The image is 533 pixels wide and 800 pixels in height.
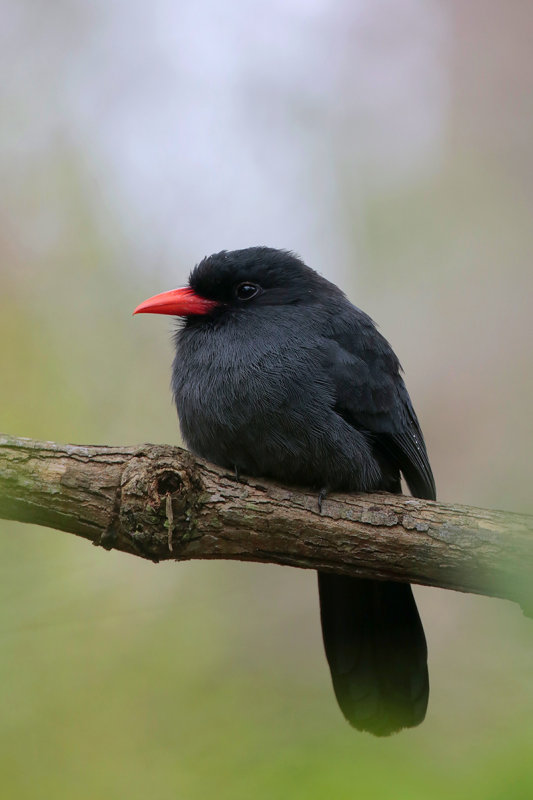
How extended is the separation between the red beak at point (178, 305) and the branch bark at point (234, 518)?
40.9 inches

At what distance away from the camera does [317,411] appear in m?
3.71

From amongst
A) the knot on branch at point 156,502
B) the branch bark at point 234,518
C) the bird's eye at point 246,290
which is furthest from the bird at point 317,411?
the knot on branch at point 156,502

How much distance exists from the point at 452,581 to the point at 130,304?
4.28 meters

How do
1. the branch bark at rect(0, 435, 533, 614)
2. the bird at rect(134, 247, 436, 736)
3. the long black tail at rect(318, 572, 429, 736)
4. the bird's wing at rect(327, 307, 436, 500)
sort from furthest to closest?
the long black tail at rect(318, 572, 429, 736)
the bird's wing at rect(327, 307, 436, 500)
the bird at rect(134, 247, 436, 736)
the branch bark at rect(0, 435, 533, 614)

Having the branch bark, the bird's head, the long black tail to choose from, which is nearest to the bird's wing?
the bird's head

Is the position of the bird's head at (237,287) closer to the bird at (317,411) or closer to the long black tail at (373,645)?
the bird at (317,411)

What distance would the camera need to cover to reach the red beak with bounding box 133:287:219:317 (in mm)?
4266

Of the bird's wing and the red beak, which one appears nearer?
the bird's wing

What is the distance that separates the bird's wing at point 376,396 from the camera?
12.8 feet

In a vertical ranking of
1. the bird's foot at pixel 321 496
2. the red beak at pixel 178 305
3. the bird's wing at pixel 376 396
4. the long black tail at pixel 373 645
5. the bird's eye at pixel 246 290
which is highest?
the bird's eye at pixel 246 290

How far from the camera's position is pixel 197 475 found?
128 inches

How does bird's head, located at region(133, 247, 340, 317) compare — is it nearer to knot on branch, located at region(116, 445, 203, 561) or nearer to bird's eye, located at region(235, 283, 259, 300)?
bird's eye, located at region(235, 283, 259, 300)

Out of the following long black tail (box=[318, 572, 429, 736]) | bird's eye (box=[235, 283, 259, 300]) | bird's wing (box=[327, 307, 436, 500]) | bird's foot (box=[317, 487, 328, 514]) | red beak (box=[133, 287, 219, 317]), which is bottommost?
long black tail (box=[318, 572, 429, 736])

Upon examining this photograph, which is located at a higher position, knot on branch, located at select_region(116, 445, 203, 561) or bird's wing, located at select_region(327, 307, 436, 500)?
bird's wing, located at select_region(327, 307, 436, 500)
